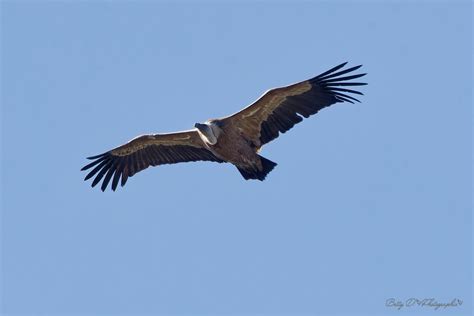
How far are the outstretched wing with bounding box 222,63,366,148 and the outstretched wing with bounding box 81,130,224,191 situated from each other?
3.99 feet

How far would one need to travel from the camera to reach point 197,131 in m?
18.8

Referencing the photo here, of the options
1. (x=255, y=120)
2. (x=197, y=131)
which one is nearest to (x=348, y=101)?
(x=255, y=120)

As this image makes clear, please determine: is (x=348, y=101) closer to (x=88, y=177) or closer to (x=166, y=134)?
(x=166, y=134)

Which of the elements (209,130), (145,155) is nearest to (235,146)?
(209,130)

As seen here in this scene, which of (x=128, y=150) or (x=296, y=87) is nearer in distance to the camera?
(x=296, y=87)

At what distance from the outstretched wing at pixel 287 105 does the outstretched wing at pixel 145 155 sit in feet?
3.99

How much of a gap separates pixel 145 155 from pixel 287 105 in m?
3.18

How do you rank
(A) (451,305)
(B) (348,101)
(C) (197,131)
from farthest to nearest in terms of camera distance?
1. (C) (197,131)
2. (B) (348,101)
3. (A) (451,305)

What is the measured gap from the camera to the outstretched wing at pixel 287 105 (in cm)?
1773

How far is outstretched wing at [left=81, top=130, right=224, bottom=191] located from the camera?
19.2 m

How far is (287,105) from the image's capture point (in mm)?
18000

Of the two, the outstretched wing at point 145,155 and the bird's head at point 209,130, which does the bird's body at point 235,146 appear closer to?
the bird's head at point 209,130

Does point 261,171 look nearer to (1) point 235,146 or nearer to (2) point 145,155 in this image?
(1) point 235,146

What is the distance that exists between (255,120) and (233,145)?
0.58 metres
